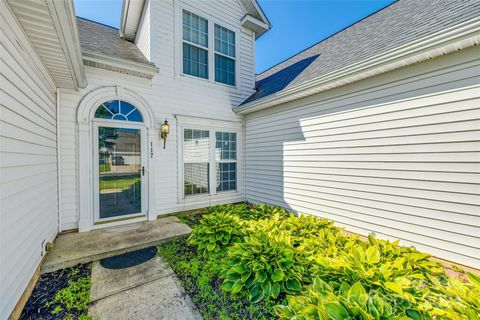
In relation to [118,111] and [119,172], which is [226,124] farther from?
[119,172]

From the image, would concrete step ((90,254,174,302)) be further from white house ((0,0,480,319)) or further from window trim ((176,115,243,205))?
window trim ((176,115,243,205))

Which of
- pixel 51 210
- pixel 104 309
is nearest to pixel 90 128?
pixel 51 210

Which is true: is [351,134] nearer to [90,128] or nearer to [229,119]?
[229,119]

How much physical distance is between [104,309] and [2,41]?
2.79m

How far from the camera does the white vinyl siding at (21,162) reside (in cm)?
178

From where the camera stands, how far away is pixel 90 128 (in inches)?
155

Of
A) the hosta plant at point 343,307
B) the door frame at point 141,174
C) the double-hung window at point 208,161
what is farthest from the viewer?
the double-hung window at point 208,161

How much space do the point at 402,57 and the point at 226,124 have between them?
13.5ft

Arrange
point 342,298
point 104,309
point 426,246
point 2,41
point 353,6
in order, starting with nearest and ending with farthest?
point 342,298
point 2,41
point 104,309
point 426,246
point 353,6

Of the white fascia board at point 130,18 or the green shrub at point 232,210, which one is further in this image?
the white fascia board at point 130,18

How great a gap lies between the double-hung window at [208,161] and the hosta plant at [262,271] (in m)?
3.02

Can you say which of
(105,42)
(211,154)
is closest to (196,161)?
(211,154)

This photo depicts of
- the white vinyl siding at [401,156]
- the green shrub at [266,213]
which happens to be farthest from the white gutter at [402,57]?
the green shrub at [266,213]

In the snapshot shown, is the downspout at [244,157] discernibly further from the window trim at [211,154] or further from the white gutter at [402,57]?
the white gutter at [402,57]
